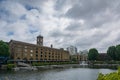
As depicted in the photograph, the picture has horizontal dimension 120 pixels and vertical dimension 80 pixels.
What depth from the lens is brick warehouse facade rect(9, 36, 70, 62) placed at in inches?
3999

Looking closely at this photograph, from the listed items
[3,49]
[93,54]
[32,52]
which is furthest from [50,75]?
[93,54]

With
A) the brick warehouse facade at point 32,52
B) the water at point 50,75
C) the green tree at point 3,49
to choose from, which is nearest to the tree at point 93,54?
the brick warehouse facade at point 32,52

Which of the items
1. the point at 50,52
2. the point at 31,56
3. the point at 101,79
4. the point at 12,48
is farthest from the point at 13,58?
the point at 101,79

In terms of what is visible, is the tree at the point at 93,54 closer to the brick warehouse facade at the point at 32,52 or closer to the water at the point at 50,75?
the brick warehouse facade at the point at 32,52

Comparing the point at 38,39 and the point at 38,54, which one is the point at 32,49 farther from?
the point at 38,39

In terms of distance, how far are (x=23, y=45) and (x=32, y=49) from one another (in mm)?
7847

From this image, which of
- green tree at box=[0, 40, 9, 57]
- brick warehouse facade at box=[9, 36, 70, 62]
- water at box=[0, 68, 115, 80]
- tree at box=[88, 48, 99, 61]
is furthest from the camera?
tree at box=[88, 48, 99, 61]

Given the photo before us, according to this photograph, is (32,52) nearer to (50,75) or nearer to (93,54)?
(93,54)

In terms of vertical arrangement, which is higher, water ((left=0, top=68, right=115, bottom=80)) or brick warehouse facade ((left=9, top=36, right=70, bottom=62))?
brick warehouse facade ((left=9, top=36, right=70, bottom=62))

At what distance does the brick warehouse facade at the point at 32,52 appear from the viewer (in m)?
102

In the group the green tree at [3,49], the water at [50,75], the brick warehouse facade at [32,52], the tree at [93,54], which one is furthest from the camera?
the tree at [93,54]

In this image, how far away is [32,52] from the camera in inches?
4400

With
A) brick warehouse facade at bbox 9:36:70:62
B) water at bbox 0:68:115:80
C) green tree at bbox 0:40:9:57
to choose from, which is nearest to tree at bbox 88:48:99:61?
brick warehouse facade at bbox 9:36:70:62

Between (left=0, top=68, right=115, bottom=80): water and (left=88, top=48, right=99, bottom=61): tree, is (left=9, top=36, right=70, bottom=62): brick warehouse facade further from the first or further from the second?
(left=0, top=68, right=115, bottom=80): water
